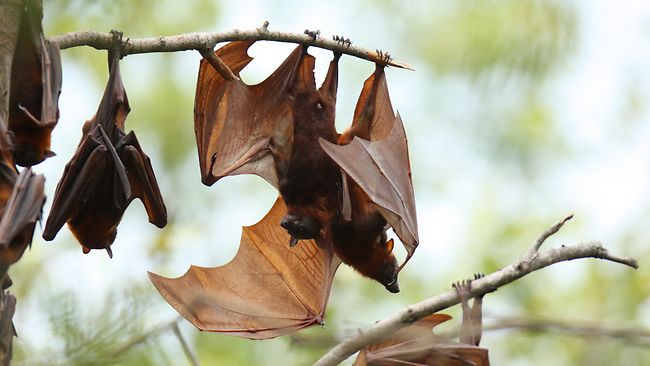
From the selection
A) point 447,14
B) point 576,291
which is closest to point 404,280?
point 576,291

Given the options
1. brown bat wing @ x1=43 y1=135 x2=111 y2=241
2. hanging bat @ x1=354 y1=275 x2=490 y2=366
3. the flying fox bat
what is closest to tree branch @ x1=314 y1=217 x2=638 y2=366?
hanging bat @ x1=354 y1=275 x2=490 y2=366

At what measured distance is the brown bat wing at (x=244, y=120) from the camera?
623cm

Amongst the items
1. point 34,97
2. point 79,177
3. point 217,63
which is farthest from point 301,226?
point 34,97

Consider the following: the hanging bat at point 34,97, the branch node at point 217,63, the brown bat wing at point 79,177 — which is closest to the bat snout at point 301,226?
the branch node at point 217,63

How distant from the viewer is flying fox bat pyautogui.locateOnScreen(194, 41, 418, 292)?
5902 mm

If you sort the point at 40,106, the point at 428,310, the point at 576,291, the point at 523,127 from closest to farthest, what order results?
the point at 40,106 → the point at 428,310 → the point at 576,291 → the point at 523,127

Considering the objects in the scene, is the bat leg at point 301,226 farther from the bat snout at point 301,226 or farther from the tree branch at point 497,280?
the tree branch at point 497,280

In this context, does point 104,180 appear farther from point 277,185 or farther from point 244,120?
point 277,185

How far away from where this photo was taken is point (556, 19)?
5.99m

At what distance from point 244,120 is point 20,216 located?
317 cm

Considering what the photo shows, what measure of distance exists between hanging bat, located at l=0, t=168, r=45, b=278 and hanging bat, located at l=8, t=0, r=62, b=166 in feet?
2.73

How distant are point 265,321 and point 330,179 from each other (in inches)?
45.5

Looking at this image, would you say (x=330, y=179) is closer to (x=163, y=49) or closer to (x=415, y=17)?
(x=163, y=49)

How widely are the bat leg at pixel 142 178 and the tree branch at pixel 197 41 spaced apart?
0.77m
